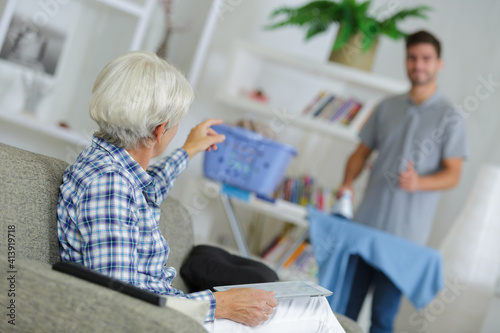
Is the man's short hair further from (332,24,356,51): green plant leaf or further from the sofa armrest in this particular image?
the sofa armrest

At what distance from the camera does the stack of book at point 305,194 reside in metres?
3.82

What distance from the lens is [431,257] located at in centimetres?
259

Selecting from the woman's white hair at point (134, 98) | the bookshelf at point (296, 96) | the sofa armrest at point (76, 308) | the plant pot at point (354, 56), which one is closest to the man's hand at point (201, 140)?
the woman's white hair at point (134, 98)

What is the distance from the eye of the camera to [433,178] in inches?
115

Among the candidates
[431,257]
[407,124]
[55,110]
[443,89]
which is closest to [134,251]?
[431,257]

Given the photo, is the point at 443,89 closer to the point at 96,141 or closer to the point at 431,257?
the point at 431,257

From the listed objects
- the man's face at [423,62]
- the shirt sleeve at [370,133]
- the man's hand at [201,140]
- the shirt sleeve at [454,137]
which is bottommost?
the man's hand at [201,140]

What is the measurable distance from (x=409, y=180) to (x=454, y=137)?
31 cm

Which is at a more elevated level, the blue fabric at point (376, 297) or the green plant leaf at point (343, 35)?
the green plant leaf at point (343, 35)

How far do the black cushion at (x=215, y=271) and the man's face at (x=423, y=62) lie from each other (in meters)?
1.48

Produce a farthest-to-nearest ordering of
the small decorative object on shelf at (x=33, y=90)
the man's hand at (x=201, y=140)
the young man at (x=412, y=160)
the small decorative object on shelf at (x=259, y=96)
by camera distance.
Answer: the small decorative object on shelf at (x=259, y=96) < the small decorative object on shelf at (x=33, y=90) < the young man at (x=412, y=160) < the man's hand at (x=201, y=140)

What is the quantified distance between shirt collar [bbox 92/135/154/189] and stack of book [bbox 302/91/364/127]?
244 centimetres

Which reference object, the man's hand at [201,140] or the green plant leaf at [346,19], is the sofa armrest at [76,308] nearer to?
the man's hand at [201,140]

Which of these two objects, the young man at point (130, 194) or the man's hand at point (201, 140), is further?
the man's hand at point (201, 140)
